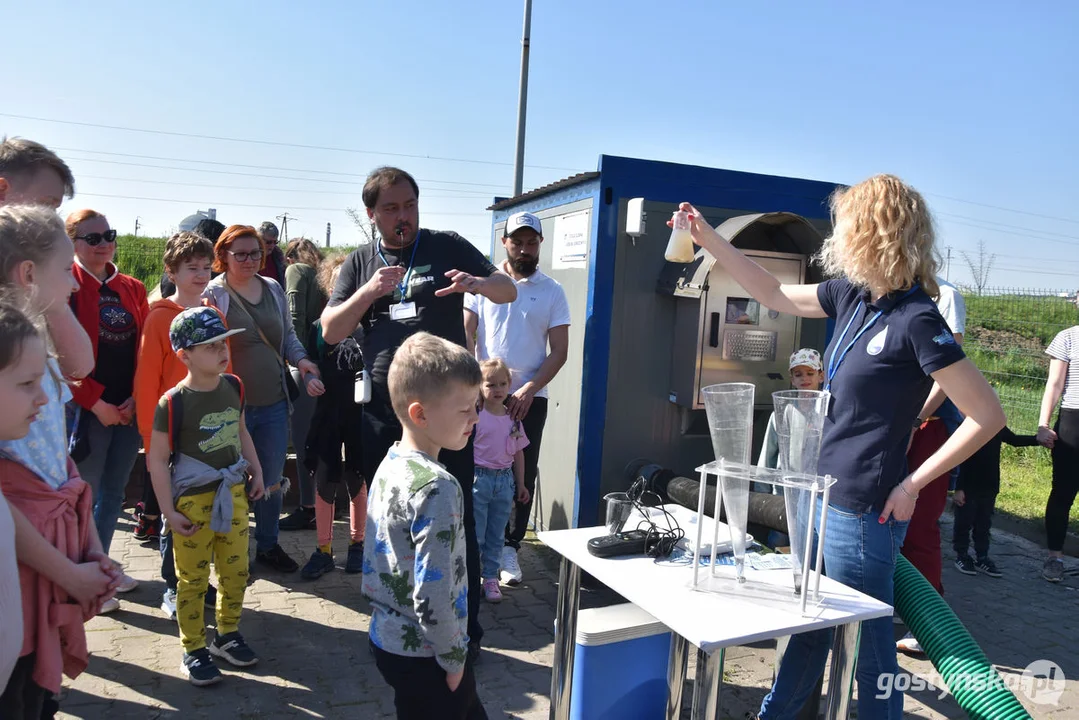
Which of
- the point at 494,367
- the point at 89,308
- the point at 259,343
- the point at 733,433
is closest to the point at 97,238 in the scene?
the point at 89,308

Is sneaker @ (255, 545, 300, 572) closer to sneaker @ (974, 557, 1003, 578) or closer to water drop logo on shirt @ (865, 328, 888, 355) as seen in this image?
water drop logo on shirt @ (865, 328, 888, 355)

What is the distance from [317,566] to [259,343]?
1342 millimetres

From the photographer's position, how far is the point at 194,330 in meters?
2.96

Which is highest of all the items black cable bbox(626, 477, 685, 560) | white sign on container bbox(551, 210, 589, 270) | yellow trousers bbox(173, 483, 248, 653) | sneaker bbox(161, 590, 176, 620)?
white sign on container bbox(551, 210, 589, 270)

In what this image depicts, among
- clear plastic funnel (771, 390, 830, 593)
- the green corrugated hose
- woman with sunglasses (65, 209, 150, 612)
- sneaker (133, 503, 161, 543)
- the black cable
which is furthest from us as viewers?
sneaker (133, 503, 161, 543)

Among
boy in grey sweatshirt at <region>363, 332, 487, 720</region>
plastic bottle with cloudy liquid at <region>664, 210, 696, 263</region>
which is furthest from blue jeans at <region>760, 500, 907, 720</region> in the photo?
boy in grey sweatshirt at <region>363, 332, 487, 720</region>

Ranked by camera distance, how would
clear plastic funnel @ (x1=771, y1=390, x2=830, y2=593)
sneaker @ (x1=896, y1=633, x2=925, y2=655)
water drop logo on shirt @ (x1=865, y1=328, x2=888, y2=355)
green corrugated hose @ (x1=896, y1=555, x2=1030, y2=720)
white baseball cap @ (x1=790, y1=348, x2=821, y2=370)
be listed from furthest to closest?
white baseball cap @ (x1=790, y1=348, x2=821, y2=370), sneaker @ (x1=896, y1=633, x2=925, y2=655), water drop logo on shirt @ (x1=865, y1=328, x2=888, y2=355), green corrugated hose @ (x1=896, y1=555, x2=1030, y2=720), clear plastic funnel @ (x1=771, y1=390, x2=830, y2=593)

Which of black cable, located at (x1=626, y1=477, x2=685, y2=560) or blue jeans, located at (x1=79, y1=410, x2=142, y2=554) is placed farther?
blue jeans, located at (x1=79, y1=410, x2=142, y2=554)

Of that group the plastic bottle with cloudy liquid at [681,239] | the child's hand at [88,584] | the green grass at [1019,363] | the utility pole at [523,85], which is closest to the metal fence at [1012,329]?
the green grass at [1019,363]

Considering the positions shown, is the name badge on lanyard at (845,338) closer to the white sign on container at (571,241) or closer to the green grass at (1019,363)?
the white sign on container at (571,241)

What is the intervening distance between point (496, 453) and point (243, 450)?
1328 mm

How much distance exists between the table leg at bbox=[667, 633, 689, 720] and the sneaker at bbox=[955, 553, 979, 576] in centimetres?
375

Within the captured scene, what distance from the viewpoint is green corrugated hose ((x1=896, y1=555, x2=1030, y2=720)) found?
7.04ft

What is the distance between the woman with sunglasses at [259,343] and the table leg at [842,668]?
267 centimetres
